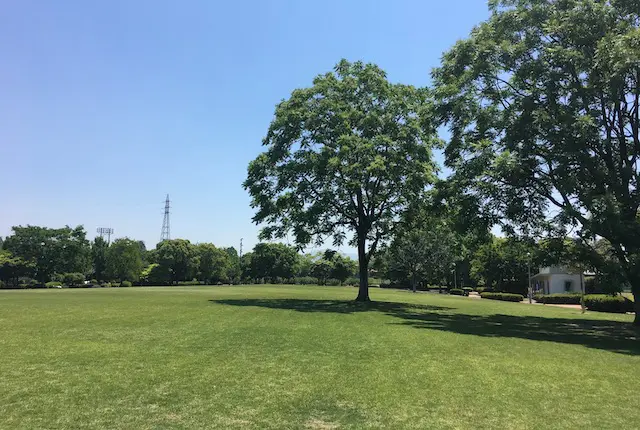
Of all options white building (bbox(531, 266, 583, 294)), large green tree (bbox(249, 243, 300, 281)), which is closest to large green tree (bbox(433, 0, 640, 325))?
white building (bbox(531, 266, 583, 294))

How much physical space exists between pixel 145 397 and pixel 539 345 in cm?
1124

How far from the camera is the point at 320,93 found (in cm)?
3253

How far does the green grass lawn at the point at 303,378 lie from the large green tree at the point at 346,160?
49.8ft

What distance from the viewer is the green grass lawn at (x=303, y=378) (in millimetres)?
6359

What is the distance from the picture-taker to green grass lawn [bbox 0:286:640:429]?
6.36 m

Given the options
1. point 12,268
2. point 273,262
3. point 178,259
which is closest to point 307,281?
point 273,262

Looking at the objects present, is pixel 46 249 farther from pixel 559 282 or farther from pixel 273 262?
pixel 559 282

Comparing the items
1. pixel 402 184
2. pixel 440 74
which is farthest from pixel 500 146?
pixel 402 184

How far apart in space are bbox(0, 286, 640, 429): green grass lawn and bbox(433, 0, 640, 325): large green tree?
217 inches

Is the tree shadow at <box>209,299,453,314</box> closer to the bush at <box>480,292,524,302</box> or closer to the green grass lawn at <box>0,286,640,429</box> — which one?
the green grass lawn at <box>0,286,640,429</box>

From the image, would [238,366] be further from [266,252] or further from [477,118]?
[266,252]

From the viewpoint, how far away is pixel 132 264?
3479 inches

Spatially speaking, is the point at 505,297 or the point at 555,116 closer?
the point at 555,116

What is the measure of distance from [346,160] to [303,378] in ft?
72.4
